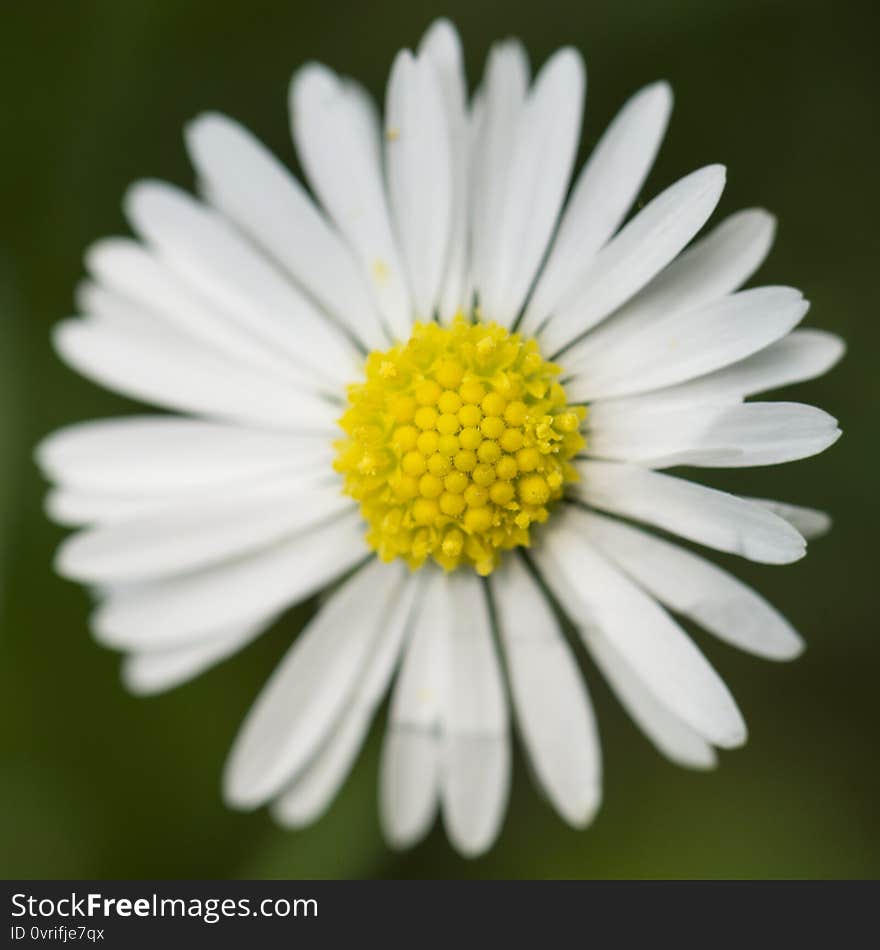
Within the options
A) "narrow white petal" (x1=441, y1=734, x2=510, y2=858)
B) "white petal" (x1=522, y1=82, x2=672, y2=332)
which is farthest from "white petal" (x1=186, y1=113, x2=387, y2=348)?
"narrow white petal" (x1=441, y1=734, x2=510, y2=858)

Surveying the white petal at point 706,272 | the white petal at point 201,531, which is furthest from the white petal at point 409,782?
the white petal at point 706,272

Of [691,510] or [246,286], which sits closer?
[691,510]

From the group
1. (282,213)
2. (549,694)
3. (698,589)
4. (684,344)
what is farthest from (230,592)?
(684,344)

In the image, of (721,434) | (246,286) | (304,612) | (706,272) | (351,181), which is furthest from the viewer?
(304,612)

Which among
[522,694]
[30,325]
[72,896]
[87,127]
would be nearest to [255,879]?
[72,896]

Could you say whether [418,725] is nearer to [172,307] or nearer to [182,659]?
[182,659]

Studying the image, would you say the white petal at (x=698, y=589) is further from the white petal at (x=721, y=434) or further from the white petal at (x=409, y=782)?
the white petal at (x=409, y=782)
